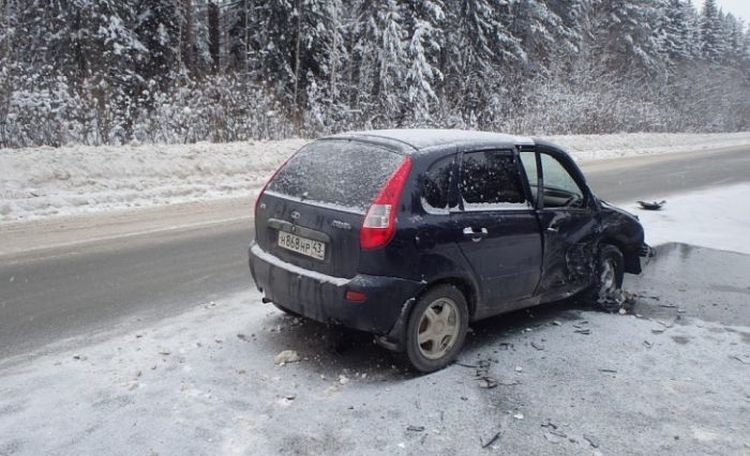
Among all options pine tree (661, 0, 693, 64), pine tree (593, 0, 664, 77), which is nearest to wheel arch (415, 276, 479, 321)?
pine tree (593, 0, 664, 77)

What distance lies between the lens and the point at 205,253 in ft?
25.8

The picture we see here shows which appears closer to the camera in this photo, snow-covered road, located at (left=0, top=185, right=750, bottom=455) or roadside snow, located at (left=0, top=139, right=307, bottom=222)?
snow-covered road, located at (left=0, top=185, right=750, bottom=455)

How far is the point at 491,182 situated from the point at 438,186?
590mm

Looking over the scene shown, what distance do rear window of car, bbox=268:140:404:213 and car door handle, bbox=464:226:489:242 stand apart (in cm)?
72

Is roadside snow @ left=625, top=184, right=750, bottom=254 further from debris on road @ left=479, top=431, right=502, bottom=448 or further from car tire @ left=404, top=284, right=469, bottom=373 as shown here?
debris on road @ left=479, top=431, right=502, bottom=448

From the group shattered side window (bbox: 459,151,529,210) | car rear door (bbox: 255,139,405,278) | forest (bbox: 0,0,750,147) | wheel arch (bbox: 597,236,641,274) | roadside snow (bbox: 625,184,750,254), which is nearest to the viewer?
car rear door (bbox: 255,139,405,278)

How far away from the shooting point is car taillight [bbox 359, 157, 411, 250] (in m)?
4.07

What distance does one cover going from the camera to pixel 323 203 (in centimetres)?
439

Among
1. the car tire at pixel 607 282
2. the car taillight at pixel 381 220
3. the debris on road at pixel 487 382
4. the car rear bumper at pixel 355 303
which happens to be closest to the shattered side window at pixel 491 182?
the car taillight at pixel 381 220

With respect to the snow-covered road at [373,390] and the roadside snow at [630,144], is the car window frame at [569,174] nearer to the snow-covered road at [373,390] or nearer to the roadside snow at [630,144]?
the snow-covered road at [373,390]

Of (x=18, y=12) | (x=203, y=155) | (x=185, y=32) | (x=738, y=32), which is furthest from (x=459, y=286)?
(x=738, y=32)

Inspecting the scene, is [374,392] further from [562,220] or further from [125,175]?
[125,175]

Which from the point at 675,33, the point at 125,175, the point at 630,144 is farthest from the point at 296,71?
the point at 675,33

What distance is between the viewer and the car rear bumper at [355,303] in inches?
161
